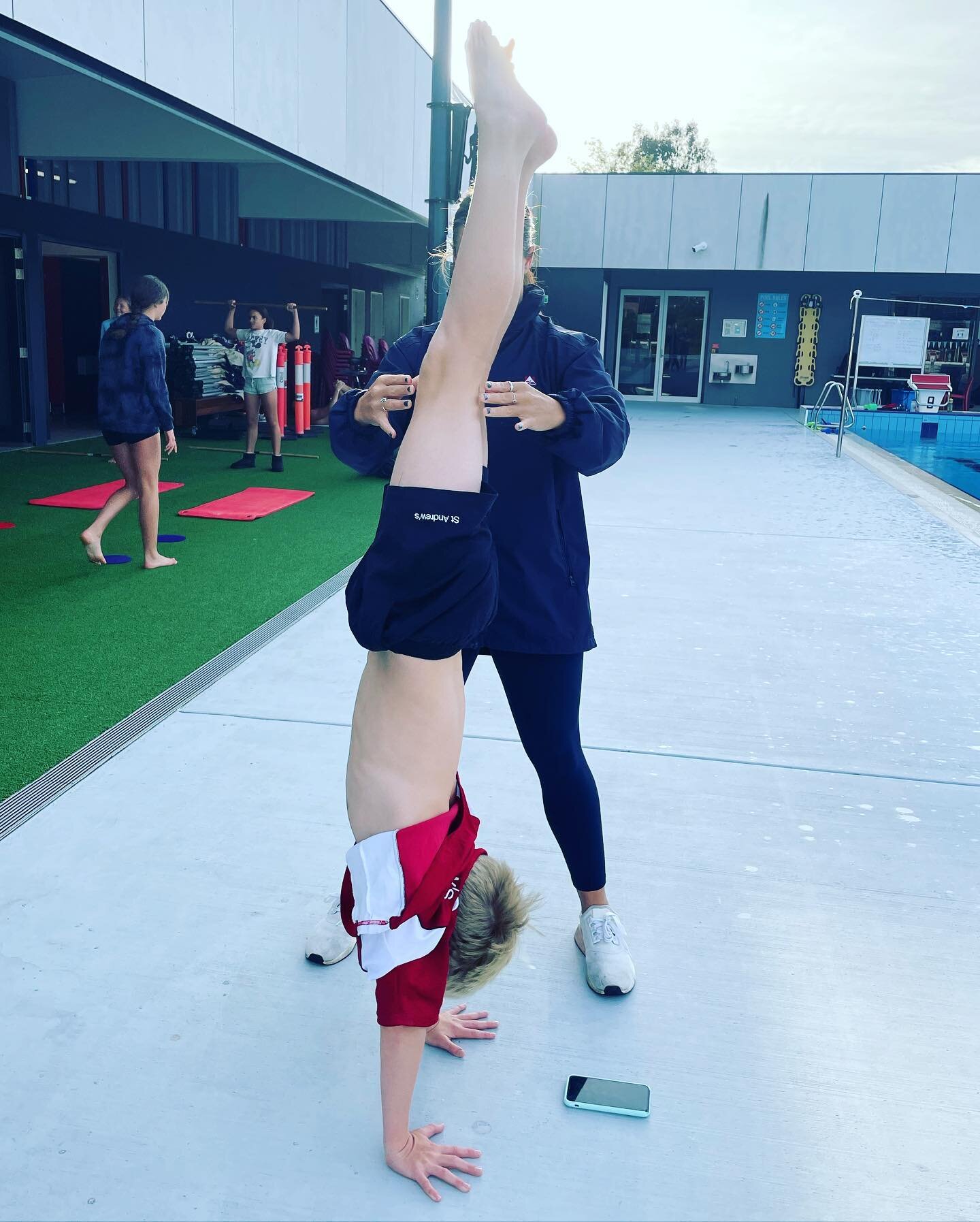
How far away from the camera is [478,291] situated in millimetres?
1546

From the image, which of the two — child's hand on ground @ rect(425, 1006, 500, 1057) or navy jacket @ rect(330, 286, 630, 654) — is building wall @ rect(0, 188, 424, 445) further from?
child's hand on ground @ rect(425, 1006, 500, 1057)

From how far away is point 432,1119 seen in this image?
1.86m

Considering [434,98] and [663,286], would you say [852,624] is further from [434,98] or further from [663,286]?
[663,286]

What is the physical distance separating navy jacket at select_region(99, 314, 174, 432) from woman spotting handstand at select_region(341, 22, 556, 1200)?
4.48 m

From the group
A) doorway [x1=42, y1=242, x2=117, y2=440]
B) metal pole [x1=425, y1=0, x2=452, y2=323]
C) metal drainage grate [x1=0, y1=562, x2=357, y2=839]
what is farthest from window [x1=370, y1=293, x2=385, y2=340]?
metal drainage grate [x1=0, y1=562, x2=357, y2=839]

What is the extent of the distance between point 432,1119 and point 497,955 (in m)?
0.36

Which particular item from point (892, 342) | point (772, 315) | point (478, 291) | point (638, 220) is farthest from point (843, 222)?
point (478, 291)

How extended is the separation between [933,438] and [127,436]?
1556cm

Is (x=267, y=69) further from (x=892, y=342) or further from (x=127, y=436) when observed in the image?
(x=892, y=342)

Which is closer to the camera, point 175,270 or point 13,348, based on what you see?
point 13,348

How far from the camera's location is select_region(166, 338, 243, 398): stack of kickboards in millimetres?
12312

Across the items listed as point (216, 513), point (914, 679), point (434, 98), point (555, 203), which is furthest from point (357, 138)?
point (555, 203)

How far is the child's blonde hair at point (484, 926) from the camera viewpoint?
5.77 ft

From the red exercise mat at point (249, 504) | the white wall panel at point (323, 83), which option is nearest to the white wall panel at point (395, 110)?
the white wall panel at point (323, 83)
